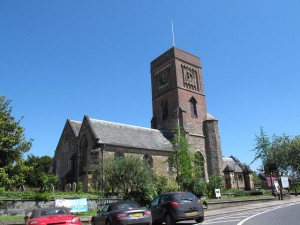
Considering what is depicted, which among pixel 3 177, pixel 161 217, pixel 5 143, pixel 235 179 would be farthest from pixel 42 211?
pixel 235 179

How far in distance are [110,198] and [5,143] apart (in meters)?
11.0

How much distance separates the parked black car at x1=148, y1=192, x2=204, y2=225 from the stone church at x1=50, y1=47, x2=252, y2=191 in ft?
45.2

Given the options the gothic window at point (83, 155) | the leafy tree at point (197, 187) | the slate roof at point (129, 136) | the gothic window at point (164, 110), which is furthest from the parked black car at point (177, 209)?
the gothic window at point (164, 110)

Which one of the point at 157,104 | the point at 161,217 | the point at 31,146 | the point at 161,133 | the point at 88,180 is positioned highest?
the point at 157,104

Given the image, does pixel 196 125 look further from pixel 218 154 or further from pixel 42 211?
pixel 42 211

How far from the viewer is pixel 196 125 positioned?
45.2 meters

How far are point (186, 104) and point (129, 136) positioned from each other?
1204 centimetres

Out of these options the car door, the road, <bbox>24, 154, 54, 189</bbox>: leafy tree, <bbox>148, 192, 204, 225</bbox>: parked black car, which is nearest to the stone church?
the car door

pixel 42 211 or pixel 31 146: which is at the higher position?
pixel 31 146

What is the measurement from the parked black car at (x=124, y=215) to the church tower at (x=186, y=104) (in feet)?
98.3

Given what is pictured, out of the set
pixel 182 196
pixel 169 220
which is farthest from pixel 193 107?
pixel 169 220

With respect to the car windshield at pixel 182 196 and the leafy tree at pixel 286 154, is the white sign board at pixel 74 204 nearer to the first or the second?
the car windshield at pixel 182 196

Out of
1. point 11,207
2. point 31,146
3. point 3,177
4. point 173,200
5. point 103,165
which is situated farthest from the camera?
point 31,146

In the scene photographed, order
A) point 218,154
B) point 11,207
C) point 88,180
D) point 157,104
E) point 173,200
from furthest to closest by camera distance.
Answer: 1. point 157,104
2. point 218,154
3. point 88,180
4. point 11,207
5. point 173,200
